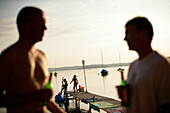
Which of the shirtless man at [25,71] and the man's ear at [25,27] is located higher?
the man's ear at [25,27]

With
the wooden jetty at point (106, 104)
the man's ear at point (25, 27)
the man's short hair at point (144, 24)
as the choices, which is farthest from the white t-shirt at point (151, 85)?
the wooden jetty at point (106, 104)

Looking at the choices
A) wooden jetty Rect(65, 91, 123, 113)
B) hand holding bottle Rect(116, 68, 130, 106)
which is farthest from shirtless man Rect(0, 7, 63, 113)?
wooden jetty Rect(65, 91, 123, 113)

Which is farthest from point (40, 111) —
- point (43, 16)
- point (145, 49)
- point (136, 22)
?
point (136, 22)

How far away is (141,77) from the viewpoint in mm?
1703

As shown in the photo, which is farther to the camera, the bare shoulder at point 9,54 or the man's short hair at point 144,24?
the man's short hair at point 144,24

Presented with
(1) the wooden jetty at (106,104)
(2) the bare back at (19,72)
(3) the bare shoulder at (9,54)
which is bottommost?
(1) the wooden jetty at (106,104)

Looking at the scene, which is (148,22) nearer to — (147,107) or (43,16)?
(147,107)

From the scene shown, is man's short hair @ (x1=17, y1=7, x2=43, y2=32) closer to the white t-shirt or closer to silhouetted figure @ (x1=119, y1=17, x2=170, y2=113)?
silhouetted figure @ (x1=119, y1=17, x2=170, y2=113)

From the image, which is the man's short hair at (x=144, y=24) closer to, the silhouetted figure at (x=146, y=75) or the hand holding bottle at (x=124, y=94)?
the silhouetted figure at (x=146, y=75)

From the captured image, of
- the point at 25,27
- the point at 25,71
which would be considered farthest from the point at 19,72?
the point at 25,27

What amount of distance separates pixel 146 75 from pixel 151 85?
12cm

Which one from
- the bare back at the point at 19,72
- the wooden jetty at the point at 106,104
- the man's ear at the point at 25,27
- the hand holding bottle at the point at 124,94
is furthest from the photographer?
the wooden jetty at the point at 106,104

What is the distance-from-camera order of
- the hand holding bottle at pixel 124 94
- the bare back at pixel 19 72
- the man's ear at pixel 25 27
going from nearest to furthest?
1. the bare back at pixel 19 72
2. the man's ear at pixel 25 27
3. the hand holding bottle at pixel 124 94

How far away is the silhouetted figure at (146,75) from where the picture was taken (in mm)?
1543
